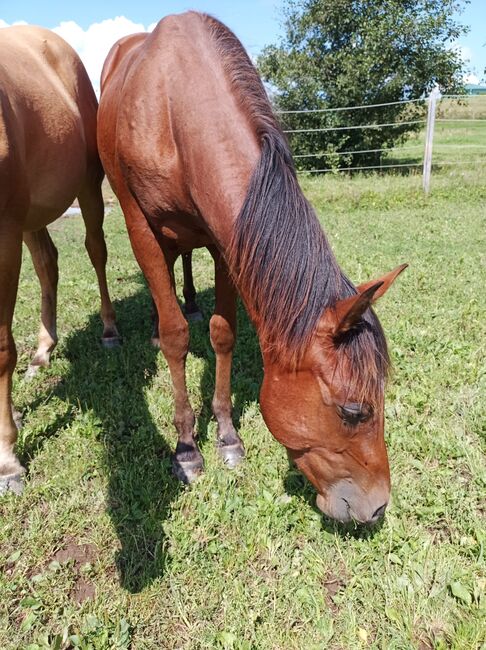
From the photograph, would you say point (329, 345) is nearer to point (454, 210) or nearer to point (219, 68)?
point (219, 68)

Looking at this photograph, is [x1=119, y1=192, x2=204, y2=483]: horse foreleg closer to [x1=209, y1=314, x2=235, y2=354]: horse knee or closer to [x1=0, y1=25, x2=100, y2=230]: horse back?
[x1=209, y1=314, x2=235, y2=354]: horse knee

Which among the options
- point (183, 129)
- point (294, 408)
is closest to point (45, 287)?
point (183, 129)

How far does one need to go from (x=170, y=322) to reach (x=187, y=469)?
0.78 meters

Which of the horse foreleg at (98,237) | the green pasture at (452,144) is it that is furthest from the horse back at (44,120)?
the green pasture at (452,144)

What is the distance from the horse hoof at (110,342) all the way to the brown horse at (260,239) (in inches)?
62.5

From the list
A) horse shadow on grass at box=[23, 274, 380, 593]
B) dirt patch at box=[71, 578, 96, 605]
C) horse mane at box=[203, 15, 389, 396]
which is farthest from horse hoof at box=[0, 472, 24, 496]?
horse mane at box=[203, 15, 389, 396]

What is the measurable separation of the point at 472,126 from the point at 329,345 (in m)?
26.3

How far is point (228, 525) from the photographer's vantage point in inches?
87.8

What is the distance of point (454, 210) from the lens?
27.9ft

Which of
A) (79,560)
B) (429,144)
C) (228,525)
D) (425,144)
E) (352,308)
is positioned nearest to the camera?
(352,308)

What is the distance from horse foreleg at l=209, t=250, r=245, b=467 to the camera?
2.68m

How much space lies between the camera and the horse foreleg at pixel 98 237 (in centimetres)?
380

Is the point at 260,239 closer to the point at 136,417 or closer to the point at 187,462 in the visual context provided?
the point at 187,462

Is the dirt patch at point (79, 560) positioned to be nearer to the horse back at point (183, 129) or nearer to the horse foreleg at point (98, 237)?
the horse back at point (183, 129)
